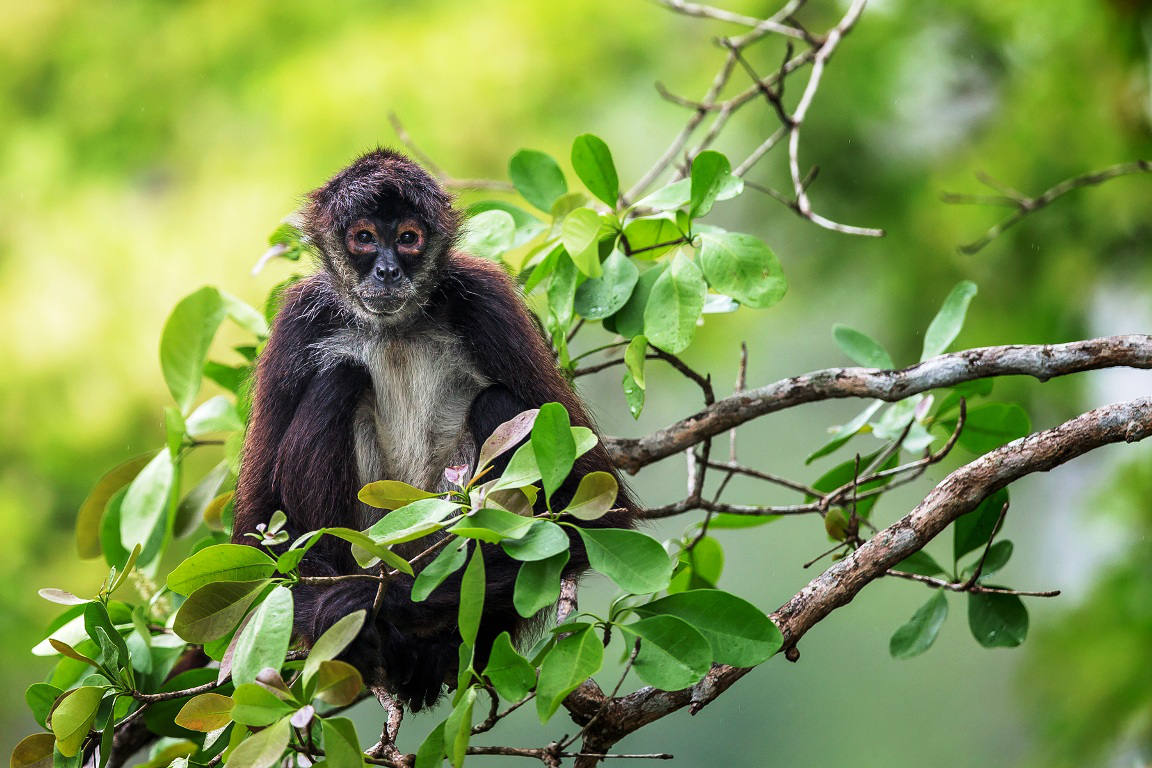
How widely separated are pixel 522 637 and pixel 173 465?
0.96 meters

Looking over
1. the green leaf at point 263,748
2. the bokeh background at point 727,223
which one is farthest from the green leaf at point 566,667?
the bokeh background at point 727,223

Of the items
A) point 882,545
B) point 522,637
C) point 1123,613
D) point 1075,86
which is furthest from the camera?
point 1075,86

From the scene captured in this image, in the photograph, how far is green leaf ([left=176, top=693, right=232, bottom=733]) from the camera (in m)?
1.81

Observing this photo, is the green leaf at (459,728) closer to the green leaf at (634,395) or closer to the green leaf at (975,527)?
the green leaf at (634,395)

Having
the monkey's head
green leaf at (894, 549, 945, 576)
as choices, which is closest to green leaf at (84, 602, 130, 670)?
the monkey's head

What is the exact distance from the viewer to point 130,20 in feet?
23.6

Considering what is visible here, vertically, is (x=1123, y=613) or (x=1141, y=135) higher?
(x=1141, y=135)

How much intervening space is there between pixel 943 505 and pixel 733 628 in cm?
54

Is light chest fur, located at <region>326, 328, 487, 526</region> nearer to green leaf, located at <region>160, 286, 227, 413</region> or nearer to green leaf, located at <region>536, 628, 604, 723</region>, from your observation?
green leaf, located at <region>160, 286, 227, 413</region>

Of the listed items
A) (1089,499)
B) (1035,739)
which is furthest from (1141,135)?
(1035,739)

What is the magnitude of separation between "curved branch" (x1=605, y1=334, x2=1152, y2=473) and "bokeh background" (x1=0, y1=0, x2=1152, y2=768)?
2486 millimetres

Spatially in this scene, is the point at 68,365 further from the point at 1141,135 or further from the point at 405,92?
the point at 1141,135

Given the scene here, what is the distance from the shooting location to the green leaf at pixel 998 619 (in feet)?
8.27

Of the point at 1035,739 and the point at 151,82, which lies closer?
the point at 1035,739
